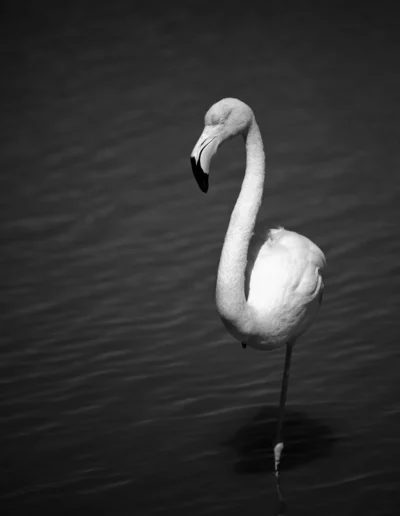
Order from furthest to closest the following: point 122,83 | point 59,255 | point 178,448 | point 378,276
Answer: point 122,83
point 59,255
point 378,276
point 178,448

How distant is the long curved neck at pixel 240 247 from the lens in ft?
14.0

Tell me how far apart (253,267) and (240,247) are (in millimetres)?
311

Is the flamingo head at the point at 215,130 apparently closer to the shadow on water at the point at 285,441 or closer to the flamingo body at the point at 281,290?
the flamingo body at the point at 281,290

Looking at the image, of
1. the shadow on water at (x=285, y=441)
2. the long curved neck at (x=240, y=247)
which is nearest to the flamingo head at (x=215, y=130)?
the long curved neck at (x=240, y=247)

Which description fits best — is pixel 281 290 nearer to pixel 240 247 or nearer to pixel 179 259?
pixel 240 247

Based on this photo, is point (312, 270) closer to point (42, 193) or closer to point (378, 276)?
point (378, 276)

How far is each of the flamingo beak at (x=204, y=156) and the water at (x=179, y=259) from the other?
1.54 m

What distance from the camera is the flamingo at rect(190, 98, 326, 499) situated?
4281mm

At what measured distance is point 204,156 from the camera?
423cm

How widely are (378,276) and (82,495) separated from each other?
258cm

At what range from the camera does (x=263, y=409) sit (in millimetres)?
5359

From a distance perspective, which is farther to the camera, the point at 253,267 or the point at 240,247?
the point at 253,267

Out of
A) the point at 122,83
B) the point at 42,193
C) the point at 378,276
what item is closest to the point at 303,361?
the point at 378,276

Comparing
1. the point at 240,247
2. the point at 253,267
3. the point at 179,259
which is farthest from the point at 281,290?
the point at 179,259
